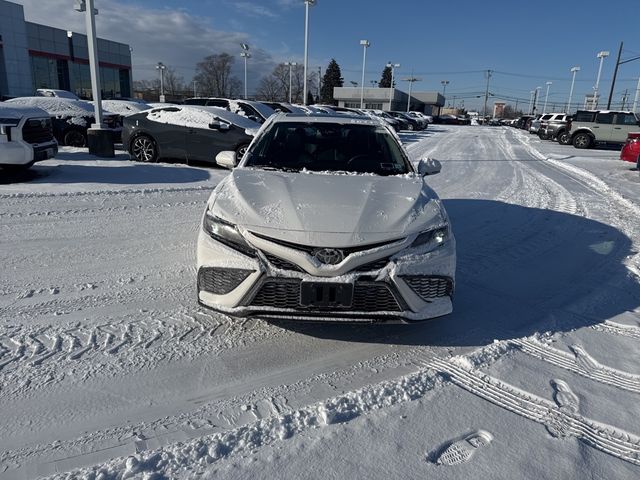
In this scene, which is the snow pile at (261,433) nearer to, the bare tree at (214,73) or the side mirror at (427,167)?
the side mirror at (427,167)

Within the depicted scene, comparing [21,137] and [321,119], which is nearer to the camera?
[321,119]

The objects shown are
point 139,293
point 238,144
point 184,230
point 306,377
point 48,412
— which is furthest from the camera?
point 238,144

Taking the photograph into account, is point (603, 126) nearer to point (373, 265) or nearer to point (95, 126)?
point (95, 126)

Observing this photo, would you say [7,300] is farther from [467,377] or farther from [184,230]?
[467,377]

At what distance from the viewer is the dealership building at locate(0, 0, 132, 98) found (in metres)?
35.6

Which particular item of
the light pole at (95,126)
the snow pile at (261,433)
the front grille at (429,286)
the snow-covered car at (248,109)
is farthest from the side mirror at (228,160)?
the snow-covered car at (248,109)

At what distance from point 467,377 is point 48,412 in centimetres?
237

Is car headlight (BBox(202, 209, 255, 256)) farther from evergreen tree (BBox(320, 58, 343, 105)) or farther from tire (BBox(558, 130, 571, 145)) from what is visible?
evergreen tree (BBox(320, 58, 343, 105))

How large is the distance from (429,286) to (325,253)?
0.74 meters

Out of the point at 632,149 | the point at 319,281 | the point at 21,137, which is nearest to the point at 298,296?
the point at 319,281

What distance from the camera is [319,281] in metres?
2.65

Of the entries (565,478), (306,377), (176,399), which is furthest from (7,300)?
(565,478)

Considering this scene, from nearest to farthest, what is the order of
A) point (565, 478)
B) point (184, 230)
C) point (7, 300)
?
point (565, 478) < point (7, 300) < point (184, 230)

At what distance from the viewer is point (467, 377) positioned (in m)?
2.74
